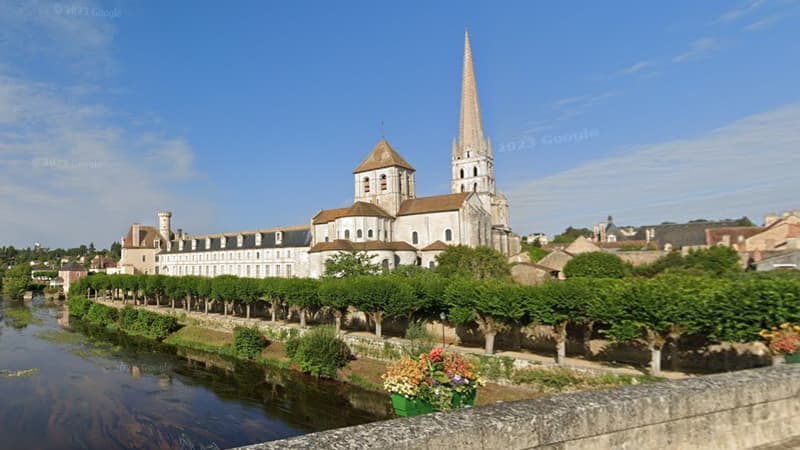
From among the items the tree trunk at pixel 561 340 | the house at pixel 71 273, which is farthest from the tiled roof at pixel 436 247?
the house at pixel 71 273

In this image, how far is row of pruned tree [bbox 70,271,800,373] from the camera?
1656 cm

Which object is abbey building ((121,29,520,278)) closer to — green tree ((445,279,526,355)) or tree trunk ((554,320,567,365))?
green tree ((445,279,526,355))

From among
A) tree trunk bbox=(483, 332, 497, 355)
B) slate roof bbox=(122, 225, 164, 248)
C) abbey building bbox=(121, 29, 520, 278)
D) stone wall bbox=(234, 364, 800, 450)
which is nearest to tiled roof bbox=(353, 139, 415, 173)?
abbey building bbox=(121, 29, 520, 278)

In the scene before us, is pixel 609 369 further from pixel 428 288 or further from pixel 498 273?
pixel 498 273

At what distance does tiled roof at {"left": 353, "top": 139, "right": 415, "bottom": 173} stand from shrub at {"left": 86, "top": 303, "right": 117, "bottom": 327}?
30865 millimetres

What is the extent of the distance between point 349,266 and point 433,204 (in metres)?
14.2

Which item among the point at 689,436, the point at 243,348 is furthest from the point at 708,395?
the point at 243,348

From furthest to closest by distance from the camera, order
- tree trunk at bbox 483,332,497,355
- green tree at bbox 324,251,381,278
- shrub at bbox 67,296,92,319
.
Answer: shrub at bbox 67,296,92,319 → green tree at bbox 324,251,381,278 → tree trunk at bbox 483,332,497,355

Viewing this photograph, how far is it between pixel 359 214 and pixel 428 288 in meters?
21.7

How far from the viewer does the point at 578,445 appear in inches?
159

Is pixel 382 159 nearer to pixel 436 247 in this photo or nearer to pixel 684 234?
pixel 436 247

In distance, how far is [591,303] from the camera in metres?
19.8

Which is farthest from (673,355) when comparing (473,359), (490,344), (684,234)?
(684,234)

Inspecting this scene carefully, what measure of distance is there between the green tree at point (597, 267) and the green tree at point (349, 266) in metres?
17.9
